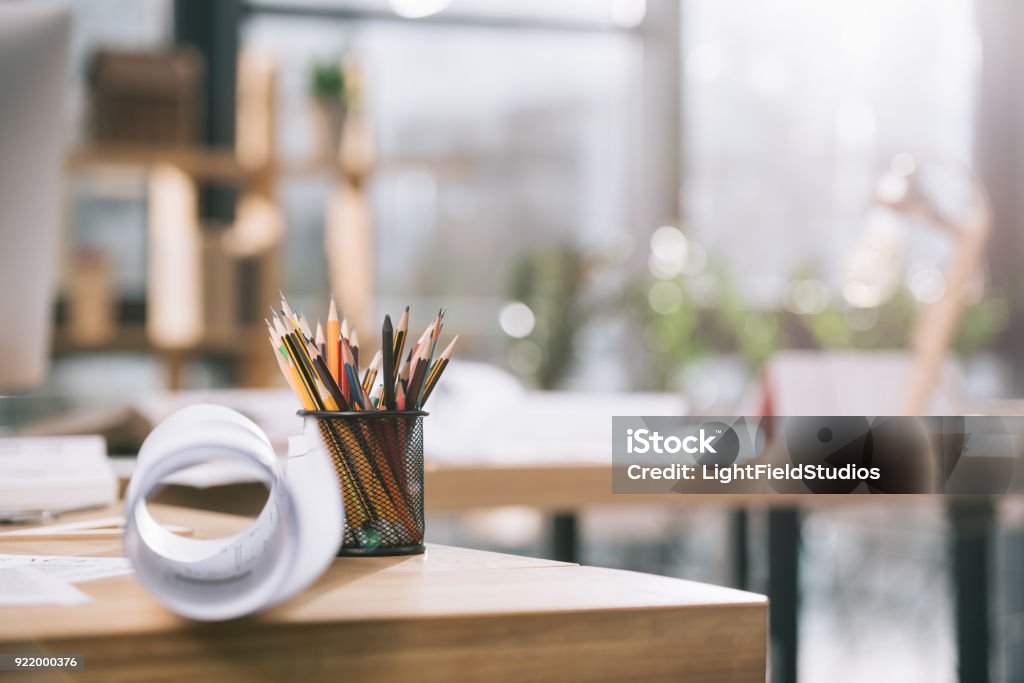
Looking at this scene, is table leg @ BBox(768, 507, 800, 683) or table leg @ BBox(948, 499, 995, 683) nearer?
table leg @ BBox(948, 499, 995, 683)

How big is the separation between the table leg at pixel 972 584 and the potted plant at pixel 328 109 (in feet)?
7.61

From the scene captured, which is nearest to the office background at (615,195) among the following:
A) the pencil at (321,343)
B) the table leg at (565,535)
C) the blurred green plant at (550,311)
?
the blurred green plant at (550,311)

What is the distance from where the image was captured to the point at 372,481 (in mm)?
741

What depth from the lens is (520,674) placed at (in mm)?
553

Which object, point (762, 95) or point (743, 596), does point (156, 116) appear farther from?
point (743, 596)

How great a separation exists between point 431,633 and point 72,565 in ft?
0.84

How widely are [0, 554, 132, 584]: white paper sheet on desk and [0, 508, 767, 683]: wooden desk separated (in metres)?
0.02


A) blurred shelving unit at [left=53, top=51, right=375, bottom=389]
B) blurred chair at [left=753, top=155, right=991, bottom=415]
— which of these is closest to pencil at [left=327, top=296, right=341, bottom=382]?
blurred chair at [left=753, top=155, right=991, bottom=415]

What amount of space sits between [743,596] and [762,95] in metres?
4.03

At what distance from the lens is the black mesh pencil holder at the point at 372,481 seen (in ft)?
2.41

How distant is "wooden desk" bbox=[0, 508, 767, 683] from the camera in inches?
20.0

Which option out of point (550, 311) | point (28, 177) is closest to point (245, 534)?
point (28, 177)

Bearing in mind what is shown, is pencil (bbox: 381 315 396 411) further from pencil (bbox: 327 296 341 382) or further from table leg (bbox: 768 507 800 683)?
table leg (bbox: 768 507 800 683)

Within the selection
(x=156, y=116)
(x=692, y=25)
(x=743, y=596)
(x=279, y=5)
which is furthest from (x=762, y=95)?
(x=743, y=596)
